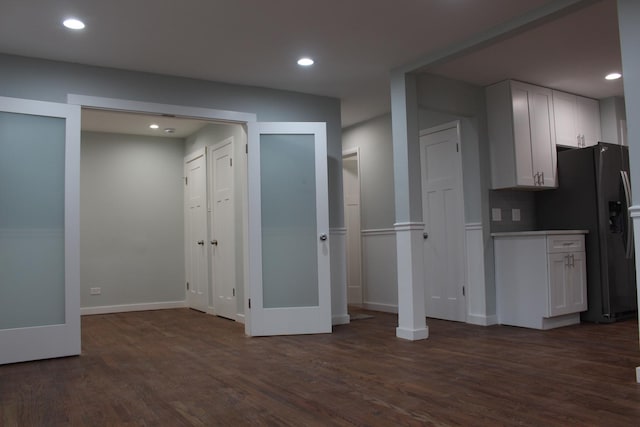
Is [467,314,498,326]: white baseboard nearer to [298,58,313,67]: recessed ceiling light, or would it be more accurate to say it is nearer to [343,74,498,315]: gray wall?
[343,74,498,315]: gray wall

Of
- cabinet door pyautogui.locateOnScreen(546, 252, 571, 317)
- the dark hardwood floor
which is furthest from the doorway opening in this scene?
cabinet door pyautogui.locateOnScreen(546, 252, 571, 317)

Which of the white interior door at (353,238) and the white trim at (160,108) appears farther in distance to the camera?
the white interior door at (353,238)

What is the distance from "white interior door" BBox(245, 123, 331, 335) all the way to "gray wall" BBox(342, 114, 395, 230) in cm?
145

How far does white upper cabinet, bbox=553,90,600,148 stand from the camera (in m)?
5.33

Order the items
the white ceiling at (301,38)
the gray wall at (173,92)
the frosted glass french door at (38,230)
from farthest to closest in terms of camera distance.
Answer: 1. the gray wall at (173,92)
2. the frosted glass french door at (38,230)
3. the white ceiling at (301,38)

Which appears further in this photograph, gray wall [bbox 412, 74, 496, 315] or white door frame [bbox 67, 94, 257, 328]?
gray wall [bbox 412, 74, 496, 315]

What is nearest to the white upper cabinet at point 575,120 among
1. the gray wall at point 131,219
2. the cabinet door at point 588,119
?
the cabinet door at point 588,119

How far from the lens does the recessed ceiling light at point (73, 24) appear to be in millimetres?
3357

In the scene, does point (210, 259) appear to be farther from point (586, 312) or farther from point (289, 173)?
point (586, 312)

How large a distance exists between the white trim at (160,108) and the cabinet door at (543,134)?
8.94ft

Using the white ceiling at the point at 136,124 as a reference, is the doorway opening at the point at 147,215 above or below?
below

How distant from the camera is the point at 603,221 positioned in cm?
485

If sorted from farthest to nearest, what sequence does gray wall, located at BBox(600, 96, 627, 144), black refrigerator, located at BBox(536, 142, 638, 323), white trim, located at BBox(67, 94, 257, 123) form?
1. gray wall, located at BBox(600, 96, 627, 144)
2. black refrigerator, located at BBox(536, 142, 638, 323)
3. white trim, located at BBox(67, 94, 257, 123)

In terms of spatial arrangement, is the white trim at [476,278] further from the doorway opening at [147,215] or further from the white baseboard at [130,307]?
the white baseboard at [130,307]
